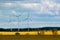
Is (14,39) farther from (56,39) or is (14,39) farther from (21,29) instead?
(21,29)

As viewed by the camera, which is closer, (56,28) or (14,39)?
(14,39)

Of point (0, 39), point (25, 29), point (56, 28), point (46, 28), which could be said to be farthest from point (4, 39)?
point (25, 29)

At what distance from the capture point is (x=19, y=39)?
26359mm

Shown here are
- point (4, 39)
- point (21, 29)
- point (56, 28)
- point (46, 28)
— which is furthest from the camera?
point (21, 29)

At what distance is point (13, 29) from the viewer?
6669cm

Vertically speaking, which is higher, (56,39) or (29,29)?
(56,39)

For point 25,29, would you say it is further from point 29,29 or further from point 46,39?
point 46,39

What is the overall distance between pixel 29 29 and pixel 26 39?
37.6 m

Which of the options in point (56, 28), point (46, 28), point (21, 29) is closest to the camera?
point (56, 28)

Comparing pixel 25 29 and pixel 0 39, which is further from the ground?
pixel 0 39

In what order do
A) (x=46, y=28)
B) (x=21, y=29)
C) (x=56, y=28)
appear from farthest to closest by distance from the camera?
(x=21, y=29) → (x=46, y=28) → (x=56, y=28)

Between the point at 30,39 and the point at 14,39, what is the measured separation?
1.60 metres

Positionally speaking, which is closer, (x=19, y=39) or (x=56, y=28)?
(x=19, y=39)

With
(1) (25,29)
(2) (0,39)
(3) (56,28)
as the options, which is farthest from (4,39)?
(1) (25,29)
